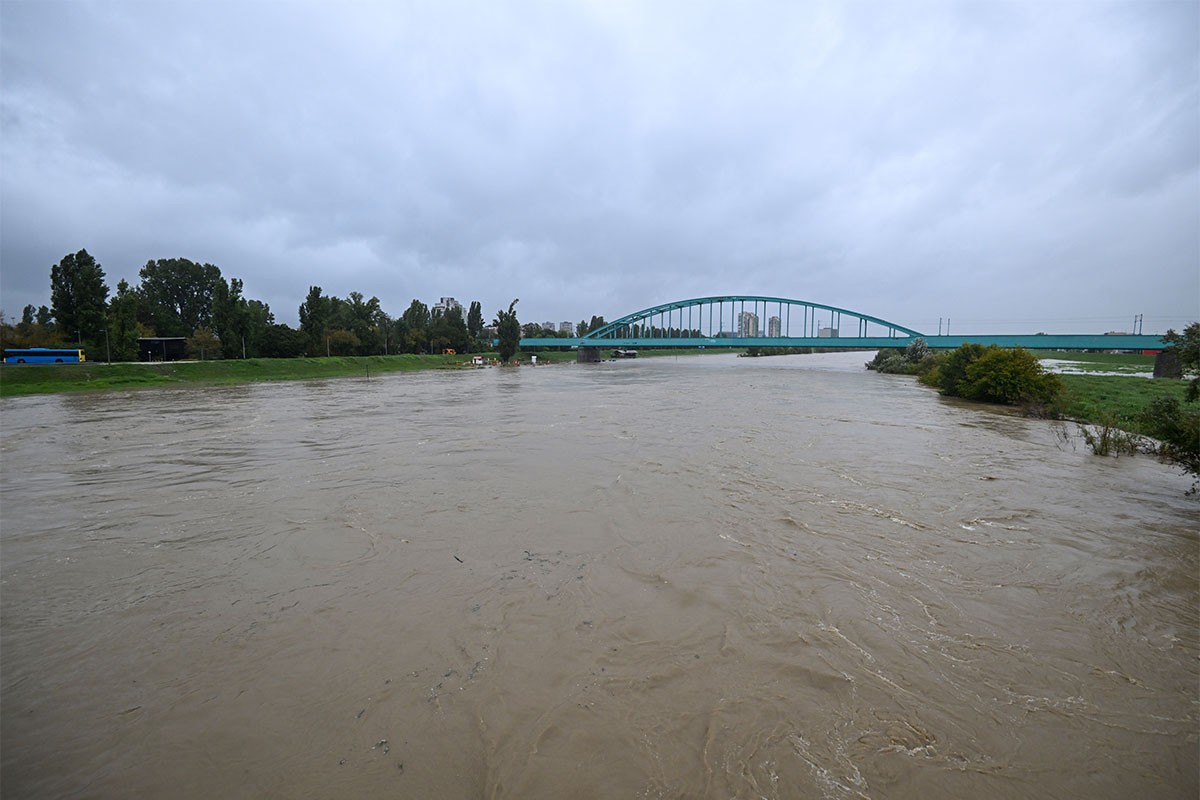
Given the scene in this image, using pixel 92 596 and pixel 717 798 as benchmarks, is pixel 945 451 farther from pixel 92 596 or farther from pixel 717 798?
pixel 92 596

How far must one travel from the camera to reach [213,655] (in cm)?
405

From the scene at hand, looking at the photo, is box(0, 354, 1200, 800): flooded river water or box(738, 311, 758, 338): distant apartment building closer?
box(0, 354, 1200, 800): flooded river water

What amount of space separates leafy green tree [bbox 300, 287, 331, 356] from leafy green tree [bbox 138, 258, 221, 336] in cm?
3009

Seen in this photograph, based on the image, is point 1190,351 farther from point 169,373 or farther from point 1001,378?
point 169,373

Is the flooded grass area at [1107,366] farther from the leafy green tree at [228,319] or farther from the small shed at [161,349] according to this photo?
the small shed at [161,349]

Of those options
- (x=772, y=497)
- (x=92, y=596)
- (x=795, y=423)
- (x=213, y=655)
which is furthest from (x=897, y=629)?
(x=795, y=423)

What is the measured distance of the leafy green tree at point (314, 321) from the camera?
57250 millimetres

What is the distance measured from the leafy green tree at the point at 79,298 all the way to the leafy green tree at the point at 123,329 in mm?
1088

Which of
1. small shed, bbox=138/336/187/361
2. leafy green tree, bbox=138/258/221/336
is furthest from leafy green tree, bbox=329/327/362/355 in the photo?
leafy green tree, bbox=138/258/221/336

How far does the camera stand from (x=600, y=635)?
4.35m

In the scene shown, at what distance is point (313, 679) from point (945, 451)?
46.0 feet

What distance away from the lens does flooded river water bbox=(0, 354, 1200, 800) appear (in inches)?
117

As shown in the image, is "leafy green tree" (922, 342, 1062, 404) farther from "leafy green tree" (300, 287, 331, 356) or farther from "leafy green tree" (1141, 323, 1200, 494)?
"leafy green tree" (300, 287, 331, 356)

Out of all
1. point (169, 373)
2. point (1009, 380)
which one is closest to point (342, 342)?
point (169, 373)
